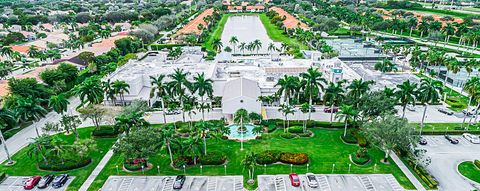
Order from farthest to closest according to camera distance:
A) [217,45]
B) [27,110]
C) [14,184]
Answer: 1. [217,45]
2. [27,110]
3. [14,184]

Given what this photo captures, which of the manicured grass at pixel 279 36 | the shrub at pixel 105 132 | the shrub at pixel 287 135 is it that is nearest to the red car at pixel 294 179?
the shrub at pixel 287 135

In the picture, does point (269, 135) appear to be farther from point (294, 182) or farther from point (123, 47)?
point (123, 47)

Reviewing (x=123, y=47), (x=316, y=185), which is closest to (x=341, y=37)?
(x=123, y=47)

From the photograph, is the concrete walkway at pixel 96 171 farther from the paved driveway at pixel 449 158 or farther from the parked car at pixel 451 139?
the parked car at pixel 451 139

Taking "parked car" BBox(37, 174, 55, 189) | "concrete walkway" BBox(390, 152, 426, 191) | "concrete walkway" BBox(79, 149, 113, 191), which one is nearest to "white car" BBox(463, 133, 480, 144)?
"concrete walkway" BBox(390, 152, 426, 191)

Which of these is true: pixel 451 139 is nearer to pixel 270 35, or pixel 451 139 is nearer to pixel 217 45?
pixel 217 45

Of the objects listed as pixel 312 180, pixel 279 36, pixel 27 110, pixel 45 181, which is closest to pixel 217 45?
pixel 279 36
